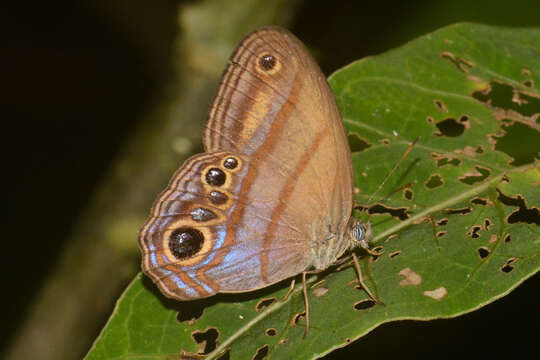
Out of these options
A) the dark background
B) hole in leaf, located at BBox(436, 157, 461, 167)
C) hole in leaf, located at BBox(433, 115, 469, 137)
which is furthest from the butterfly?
the dark background

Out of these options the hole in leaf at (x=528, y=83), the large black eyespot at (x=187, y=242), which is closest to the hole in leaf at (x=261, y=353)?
the large black eyespot at (x=187, y=242)

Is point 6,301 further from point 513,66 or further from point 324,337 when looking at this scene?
point 513,66

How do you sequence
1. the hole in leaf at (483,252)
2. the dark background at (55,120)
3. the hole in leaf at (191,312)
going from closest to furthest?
the hole in leaf at (483,252), the hole in leaf at (191,312), the dark background at (55,120)

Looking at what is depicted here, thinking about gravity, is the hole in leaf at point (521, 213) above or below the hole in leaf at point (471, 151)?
below

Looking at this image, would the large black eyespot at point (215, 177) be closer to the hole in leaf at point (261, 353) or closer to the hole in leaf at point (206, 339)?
the hole in leaf at point (206, 339)

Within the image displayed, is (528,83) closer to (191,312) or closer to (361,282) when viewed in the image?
(361,282)

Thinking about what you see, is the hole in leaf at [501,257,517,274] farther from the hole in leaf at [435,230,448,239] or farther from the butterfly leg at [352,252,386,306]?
the butterfly leg at [352,252,386,306]

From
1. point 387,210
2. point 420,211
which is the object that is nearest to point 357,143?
point 387,210
